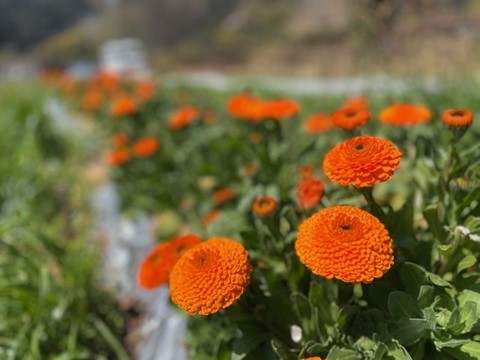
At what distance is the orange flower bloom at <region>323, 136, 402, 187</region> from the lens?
106 centimetres

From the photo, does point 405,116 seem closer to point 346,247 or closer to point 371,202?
point 371,202

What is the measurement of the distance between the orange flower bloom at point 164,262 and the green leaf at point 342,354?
51cm

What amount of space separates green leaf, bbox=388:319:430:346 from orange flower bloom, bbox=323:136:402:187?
39 centimetres

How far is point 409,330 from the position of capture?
1.17 m

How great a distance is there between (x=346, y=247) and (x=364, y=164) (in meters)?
0.20

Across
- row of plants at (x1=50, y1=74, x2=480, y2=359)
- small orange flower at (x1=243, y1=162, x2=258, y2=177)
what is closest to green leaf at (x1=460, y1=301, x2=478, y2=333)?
row of plants at (x1=50, y1=74, x2=480, y2=359)

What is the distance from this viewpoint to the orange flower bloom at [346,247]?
0.97m

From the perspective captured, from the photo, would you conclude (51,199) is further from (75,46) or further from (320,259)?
(75,46)

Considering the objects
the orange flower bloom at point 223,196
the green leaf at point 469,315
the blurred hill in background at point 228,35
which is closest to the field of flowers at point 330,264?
the green leaf at point 469,315

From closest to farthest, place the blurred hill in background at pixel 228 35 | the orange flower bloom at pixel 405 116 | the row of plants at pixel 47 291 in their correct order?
1. the orange flower bloom at pixel 405 116
2. the row of plants at pixel 47 291
3. the blurred hill in background at pixel 228 35

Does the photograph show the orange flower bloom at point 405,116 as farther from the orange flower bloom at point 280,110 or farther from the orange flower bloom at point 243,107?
the orange flower bloom at point 243,107

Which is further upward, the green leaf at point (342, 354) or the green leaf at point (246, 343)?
the green leaf at point (342, 354)

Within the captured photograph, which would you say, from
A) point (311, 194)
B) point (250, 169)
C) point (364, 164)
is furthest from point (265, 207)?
point (250, 169)

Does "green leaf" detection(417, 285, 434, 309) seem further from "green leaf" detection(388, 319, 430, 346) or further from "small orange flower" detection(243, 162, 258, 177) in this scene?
"small orange flower" detection(243, 162, 258, 177)
